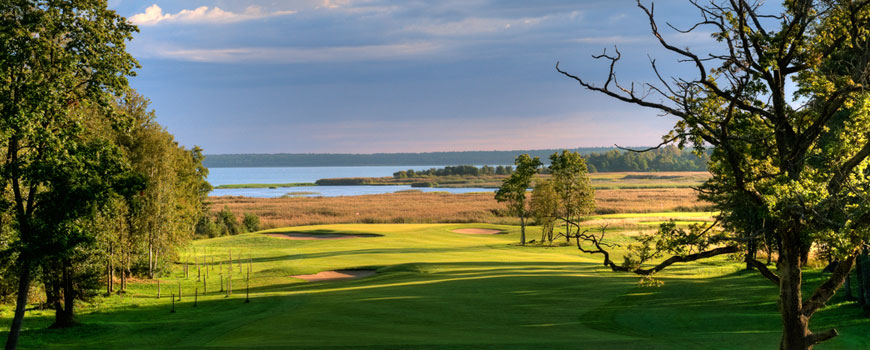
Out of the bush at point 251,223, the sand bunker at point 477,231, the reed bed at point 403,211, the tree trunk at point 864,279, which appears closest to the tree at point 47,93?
the tree trunk at point 864,279

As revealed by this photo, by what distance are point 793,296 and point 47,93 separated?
19554mm

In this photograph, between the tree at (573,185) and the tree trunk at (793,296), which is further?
the tree at (573,185)

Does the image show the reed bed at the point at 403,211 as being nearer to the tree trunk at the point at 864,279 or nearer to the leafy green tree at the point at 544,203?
the leafy green tree at the point at 544,203

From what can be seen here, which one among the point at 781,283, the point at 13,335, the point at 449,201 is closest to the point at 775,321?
the point at 781,283

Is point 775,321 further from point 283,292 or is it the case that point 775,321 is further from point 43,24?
point 43,24

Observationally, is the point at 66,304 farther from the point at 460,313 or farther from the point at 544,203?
the point at 544,203

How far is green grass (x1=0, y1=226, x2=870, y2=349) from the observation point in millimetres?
17641

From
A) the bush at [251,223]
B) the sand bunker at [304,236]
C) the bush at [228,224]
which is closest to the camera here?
the sand bunker at [304,236]

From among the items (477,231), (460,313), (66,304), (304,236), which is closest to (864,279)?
(460,313)

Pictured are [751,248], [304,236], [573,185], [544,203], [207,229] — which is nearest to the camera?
[751,248]

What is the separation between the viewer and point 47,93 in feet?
57.4

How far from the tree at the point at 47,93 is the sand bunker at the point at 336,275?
18497 millimetres

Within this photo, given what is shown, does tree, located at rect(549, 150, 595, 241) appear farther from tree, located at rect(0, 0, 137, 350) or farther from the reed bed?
tree, located at rect(0, 0, 137, 350)

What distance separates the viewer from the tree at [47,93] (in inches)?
682
